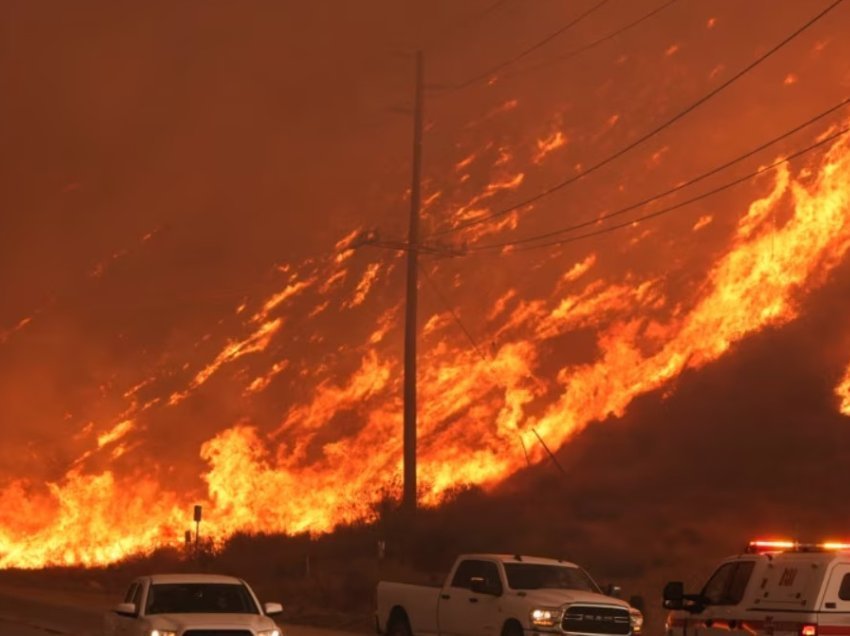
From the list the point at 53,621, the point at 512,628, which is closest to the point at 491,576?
the point at 512,628

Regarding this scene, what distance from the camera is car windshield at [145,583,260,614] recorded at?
1931 cm

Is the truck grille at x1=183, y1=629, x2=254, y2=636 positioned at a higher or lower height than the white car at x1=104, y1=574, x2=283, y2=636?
lower

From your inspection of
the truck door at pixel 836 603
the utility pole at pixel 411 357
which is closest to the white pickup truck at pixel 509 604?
the truck door at pixel 836 603

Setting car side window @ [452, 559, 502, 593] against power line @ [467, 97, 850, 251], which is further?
power line @ [467, 97, 850, 251]

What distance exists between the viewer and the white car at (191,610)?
1839 centimetres

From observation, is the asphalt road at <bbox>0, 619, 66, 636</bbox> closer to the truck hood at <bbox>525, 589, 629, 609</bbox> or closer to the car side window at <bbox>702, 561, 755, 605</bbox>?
the truck hood at <bbox>525, 589, 629, 609</bbox>

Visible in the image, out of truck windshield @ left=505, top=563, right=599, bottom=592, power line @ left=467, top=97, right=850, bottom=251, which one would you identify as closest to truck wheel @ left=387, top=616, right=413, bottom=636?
truck windshield @ left=505, top=563, right=599, bottom=592

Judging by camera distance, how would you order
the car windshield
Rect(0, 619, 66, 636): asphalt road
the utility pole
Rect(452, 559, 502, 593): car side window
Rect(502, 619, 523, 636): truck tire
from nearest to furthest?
the car windshield → Rect(502, 619, 523, 636): truck tire → Rect(452, 559, 502, 593): car side window → Rect(0, 619, 66, 636): asphalt road → the utility pole

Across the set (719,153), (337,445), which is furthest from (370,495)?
(719,153)

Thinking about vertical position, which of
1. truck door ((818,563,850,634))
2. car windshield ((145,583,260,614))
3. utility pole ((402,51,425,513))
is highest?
utility pole ((402,51,425,513))

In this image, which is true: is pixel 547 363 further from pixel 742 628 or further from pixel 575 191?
pixel 742 628

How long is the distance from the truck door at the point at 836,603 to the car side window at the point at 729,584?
161 cm

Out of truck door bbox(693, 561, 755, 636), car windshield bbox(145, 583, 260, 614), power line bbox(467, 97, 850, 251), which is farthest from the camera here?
power line bbox(467, 97, 850, 251)

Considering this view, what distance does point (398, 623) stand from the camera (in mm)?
25656
